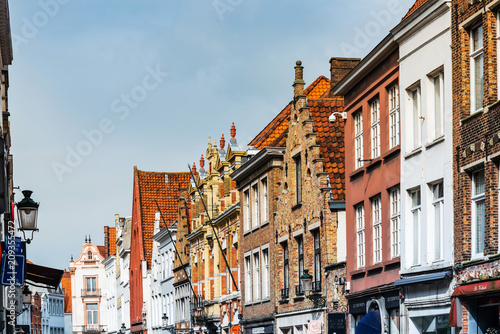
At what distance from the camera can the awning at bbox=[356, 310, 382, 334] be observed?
27453 millimetres

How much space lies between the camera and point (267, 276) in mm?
39969

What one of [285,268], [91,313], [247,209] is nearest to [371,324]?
[285,268]

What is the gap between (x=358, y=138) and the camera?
98.6ft

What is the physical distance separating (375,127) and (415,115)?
3.11 meters

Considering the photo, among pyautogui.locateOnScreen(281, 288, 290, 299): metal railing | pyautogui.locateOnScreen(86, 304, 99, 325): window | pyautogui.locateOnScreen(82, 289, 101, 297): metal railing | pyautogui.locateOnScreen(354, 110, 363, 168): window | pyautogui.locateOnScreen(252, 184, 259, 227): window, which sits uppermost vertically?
pyautogui.locateOnScreen(354, 110, 363, 168): window

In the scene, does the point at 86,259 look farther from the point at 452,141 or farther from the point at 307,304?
the point at 452,141

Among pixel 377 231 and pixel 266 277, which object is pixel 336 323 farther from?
pixel 266 277

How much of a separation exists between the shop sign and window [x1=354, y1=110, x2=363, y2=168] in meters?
4.55

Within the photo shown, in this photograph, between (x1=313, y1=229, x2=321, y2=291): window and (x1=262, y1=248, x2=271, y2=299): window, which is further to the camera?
(x1=262, y1=248, x2=271, y2=299): window

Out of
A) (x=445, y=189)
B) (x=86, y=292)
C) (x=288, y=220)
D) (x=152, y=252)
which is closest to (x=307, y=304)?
(x=288, y=220)

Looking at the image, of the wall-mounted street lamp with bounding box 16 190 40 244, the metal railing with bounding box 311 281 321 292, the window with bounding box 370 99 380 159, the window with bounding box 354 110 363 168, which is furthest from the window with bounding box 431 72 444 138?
the metal railing with bounding box 311 281 321 292

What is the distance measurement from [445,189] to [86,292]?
89860 millimetres

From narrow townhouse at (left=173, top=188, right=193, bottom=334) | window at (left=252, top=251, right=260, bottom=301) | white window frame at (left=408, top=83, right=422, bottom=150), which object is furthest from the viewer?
narrow townhouse at (left=173, top=188, right=193, bottom=334)

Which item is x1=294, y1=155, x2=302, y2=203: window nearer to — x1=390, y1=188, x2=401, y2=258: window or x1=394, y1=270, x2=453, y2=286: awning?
x1=390, y1=188, x2=401, y2=258: window
